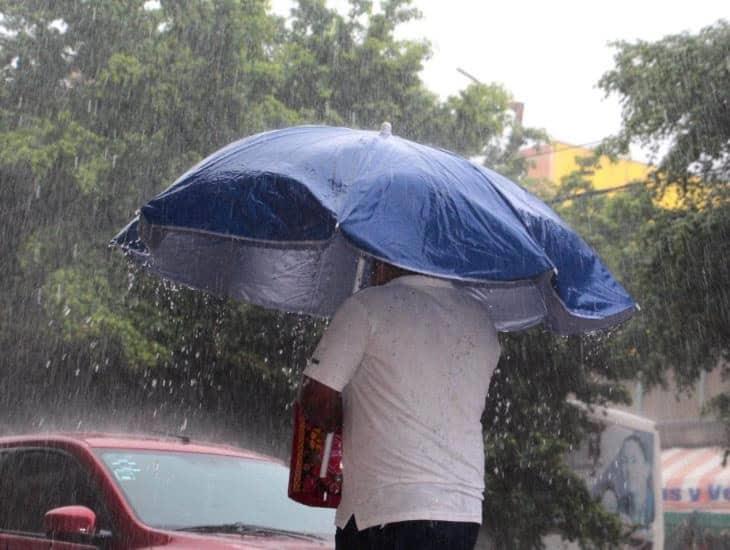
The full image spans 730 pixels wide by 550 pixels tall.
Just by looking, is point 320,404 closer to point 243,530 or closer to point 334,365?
point 334,365

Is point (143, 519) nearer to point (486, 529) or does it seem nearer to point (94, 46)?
point (486, 529)

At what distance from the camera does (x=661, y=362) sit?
13.6 m

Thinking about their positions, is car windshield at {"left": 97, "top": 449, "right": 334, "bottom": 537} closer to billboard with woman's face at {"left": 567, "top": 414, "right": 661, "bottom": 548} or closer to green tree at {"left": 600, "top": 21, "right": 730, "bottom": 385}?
green tree at {"left": 600, "top": 21, "right": 730, "bottom": 385}

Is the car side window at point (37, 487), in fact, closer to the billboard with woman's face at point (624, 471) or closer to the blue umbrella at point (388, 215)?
the blue umbrella at point (388, 215)

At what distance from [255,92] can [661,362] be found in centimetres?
660

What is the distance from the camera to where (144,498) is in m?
5.09

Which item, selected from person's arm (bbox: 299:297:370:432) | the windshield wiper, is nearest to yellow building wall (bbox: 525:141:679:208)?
the windshield wiper

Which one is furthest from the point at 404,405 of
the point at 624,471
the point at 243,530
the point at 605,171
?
the point at 605,171

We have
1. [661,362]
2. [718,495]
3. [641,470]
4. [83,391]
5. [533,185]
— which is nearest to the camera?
[661,362]

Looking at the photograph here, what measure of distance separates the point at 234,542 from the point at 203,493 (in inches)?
25.1

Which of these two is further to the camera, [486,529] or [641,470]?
[641,470]

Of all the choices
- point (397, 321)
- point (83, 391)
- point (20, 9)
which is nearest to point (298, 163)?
point (397, 321)

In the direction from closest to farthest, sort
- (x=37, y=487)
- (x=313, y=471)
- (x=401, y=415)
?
(x=401, y=415), (x=313, y=471), (x=37, y=487)

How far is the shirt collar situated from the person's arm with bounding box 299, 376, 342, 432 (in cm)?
36
